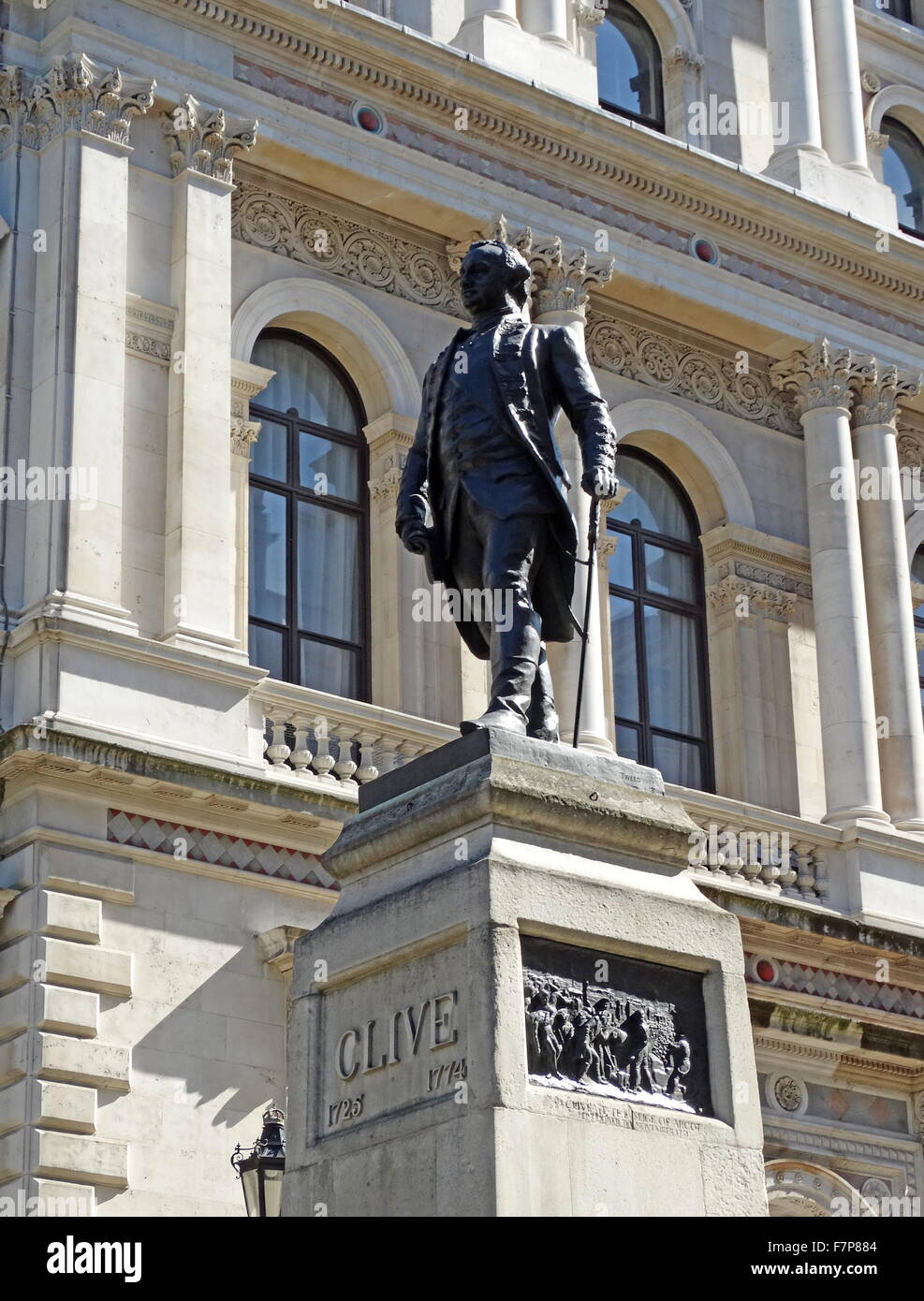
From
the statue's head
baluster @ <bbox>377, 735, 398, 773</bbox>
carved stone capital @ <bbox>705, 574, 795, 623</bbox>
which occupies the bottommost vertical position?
the statue's head

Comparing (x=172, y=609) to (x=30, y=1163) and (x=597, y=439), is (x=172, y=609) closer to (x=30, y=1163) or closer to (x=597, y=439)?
(x=30, y=1163)

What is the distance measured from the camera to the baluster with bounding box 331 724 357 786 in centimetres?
2080

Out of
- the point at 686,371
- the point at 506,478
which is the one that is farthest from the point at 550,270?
the point at 506,478

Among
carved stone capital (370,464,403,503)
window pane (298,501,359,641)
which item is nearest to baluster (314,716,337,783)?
window pane (298,501,359,641)

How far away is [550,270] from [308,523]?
3334 mm

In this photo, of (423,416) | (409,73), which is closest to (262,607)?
(409,73)

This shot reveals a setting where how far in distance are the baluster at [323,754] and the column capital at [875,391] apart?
794cm

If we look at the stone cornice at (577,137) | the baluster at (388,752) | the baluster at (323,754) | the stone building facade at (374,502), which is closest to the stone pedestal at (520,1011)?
the stone building facade at (374,502)

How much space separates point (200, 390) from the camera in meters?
21.2

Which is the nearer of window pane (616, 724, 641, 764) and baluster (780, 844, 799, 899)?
baluster (780, 844, 799, 899)

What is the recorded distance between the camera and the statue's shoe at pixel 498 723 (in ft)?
36.8

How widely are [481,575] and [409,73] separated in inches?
483

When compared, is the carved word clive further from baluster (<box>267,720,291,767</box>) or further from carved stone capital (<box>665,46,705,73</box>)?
carved stone capital (<box>665,46,705,73</box>)

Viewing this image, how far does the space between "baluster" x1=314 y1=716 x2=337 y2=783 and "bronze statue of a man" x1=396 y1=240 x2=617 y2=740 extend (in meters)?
8.53
